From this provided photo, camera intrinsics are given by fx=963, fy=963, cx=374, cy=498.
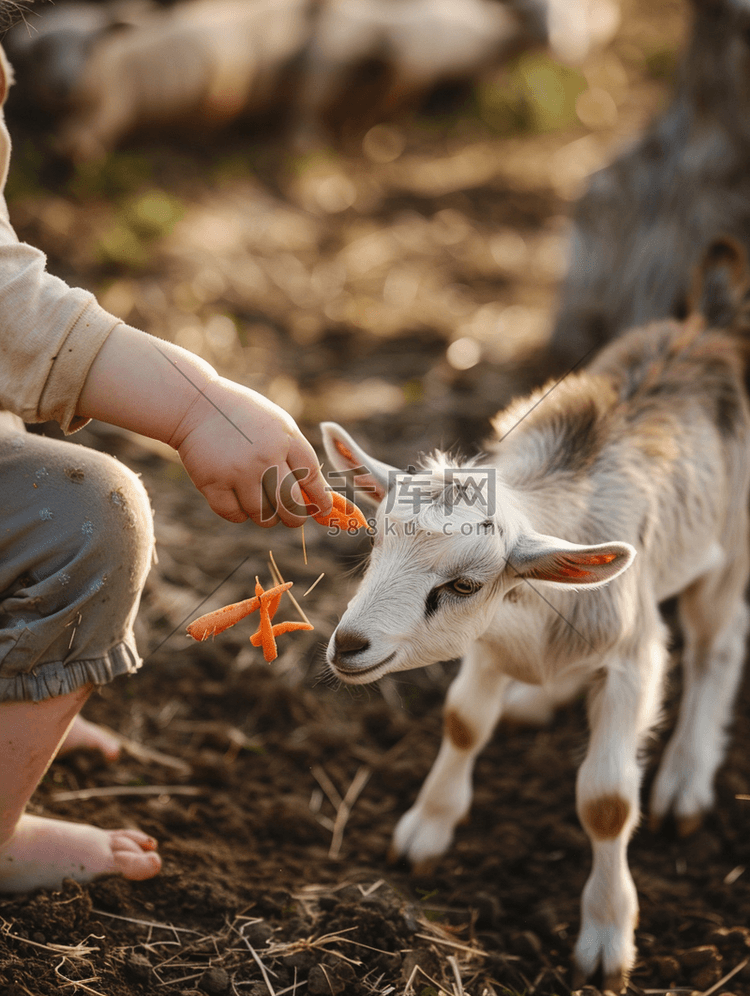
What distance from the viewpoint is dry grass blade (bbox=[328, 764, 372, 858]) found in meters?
3.45

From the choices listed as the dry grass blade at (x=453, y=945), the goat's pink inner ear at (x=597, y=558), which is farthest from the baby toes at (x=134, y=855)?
the goat's pink inner ear at (x=597, y=558)

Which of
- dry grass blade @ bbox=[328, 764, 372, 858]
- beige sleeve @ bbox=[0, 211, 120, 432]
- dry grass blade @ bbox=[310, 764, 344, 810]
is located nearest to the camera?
beige sleeve @ bbox=[0, 211, 120, 432]

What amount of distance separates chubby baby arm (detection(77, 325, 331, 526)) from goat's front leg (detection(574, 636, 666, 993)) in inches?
53.0

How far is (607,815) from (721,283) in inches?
91.7

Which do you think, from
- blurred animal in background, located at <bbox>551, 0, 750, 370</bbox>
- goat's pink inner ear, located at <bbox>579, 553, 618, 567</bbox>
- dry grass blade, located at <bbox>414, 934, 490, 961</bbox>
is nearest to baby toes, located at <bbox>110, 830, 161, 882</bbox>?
dry grass blade, located at <bbox>414, 934, 490, 961</bbox>

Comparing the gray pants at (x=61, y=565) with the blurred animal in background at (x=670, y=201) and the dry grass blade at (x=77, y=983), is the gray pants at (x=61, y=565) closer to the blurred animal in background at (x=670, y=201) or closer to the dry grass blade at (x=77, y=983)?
the dry grass blade at (x=77, y=983)

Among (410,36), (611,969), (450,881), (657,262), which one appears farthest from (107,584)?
(410,36)

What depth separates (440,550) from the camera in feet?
8.05

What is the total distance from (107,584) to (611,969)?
193cm

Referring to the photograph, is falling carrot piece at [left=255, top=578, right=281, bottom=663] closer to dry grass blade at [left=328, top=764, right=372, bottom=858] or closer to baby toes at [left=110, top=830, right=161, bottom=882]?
baby toes at [left=110, top=830, right=161, bottom=882]

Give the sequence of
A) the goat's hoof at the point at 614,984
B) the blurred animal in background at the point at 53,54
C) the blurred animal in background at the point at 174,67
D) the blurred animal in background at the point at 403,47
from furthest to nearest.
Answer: the blurred animal in background at the point at 403,47 < the blurred animal in background at the point at 174,67 < the blurred animal in background at the point at 53,54 < the goat's hoof at the point at 614,984

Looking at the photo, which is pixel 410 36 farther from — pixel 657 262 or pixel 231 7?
pixel 657 262

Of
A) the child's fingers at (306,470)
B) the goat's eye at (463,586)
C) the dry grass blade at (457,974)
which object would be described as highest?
the child's fingers at (306,470)

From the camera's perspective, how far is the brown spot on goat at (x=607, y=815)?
2.95 m
